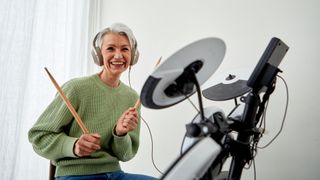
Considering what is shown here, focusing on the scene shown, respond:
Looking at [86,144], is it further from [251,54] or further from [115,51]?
[251,54]

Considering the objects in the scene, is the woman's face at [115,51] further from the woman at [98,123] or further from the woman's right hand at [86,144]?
the woman's right hand at [86,144]

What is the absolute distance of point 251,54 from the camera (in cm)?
133

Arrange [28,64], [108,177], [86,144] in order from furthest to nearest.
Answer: [28,64]
[108,177]
[86,144]

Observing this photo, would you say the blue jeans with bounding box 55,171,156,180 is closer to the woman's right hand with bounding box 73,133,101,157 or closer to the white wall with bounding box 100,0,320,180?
the woman's right hand with bounding box 73,133,101,157

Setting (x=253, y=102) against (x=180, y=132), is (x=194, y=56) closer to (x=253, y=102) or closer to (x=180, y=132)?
(x=253, y=102)

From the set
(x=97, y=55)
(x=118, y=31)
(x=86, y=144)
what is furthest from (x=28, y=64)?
(x=86, y=144)

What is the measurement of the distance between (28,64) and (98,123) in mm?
529

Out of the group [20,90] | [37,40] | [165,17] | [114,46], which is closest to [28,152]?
[20,90]

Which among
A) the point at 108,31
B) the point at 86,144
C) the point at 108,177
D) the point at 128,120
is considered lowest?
the point at 108,177

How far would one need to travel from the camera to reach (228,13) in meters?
1.40

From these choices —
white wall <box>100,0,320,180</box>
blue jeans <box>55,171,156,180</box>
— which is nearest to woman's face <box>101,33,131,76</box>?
blue jeans <box>55,171,156,180</box>

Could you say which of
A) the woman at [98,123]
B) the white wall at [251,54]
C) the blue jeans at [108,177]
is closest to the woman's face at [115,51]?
the woman at [98,123]

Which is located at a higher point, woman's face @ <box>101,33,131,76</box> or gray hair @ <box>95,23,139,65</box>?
gray hair @ <box>95,23,139,65</box>

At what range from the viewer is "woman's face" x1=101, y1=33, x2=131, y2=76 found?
998 mm
